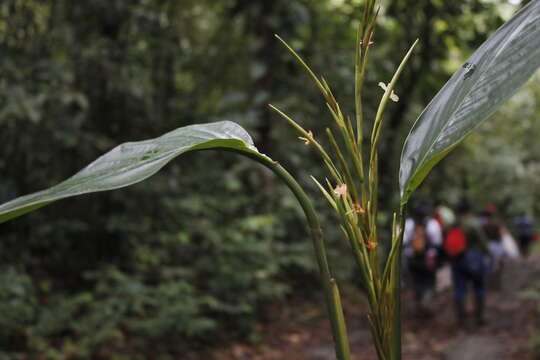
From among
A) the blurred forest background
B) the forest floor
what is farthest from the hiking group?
the blurred forest background

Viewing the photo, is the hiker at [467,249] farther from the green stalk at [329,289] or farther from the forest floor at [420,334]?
the green stalk at [329,289]

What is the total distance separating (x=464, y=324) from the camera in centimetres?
564

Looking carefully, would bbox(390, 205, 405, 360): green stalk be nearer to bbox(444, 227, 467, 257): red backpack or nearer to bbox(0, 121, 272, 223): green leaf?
bbox(0, 121, 272, 223): green leaf

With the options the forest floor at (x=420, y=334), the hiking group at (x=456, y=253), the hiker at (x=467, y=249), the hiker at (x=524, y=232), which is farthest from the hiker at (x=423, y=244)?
the hiker at (x=524, y=232)

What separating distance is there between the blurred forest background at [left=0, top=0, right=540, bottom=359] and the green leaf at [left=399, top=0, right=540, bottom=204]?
8.70ft

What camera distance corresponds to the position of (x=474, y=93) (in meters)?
0.61

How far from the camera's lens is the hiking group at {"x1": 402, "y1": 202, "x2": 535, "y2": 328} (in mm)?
5324

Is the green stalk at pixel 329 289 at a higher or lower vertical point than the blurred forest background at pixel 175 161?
lower

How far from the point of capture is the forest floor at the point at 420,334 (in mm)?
4801

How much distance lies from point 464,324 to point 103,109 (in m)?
3.97

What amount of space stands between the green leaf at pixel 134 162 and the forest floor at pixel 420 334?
4.06 m

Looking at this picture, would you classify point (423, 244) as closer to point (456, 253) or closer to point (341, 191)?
point (456, 253)

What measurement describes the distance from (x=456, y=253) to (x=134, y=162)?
5115mm

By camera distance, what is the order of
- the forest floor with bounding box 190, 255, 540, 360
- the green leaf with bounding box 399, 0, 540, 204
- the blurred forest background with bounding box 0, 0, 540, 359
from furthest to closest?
1. the forest floor with bounding box 190, 255, 540, 360
2. the blurred forest background with bounding box 0, 0, 540, 359
3. the green leaf with bounding box 399, 0, 540, 204
